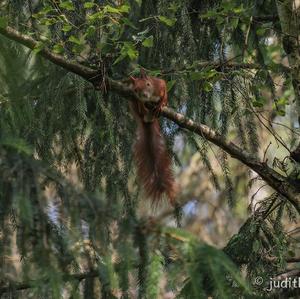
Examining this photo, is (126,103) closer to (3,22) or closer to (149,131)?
(149,131)

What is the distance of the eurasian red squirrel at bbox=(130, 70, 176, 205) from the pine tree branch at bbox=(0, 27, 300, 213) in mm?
33

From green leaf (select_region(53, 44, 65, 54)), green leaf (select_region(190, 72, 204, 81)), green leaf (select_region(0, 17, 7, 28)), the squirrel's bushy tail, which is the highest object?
green leaf (select_region(53, 44, 65, 54))

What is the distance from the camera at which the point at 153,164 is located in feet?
6.51

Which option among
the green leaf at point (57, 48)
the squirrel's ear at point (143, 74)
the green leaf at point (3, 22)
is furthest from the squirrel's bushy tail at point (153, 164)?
the green leaf at point (3, 22)

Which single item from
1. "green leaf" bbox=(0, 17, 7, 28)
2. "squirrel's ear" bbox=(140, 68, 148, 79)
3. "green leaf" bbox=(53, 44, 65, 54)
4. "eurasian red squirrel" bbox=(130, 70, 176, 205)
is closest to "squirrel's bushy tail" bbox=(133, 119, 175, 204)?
"eurasian red squirrel" bbox=(130, 70, 176, 205)

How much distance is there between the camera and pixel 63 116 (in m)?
2.51

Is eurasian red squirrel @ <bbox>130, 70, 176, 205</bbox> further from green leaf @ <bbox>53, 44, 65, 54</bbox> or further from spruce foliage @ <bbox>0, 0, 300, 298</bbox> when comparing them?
green leaf @ <bbox>53, 44, 65, 54</bbox>

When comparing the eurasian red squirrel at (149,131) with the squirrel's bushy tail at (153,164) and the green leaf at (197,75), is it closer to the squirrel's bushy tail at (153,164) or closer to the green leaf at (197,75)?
the squirrel's bushy tail at (153,164)

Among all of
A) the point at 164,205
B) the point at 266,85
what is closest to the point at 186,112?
the point at 266,85

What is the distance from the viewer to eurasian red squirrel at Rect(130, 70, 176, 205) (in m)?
1.96

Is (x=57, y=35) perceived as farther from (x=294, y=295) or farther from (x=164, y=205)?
(x=294, y=295)

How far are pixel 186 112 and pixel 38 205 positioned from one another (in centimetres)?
132

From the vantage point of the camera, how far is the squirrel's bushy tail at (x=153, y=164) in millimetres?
1779

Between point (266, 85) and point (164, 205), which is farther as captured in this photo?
point (266, 85)
